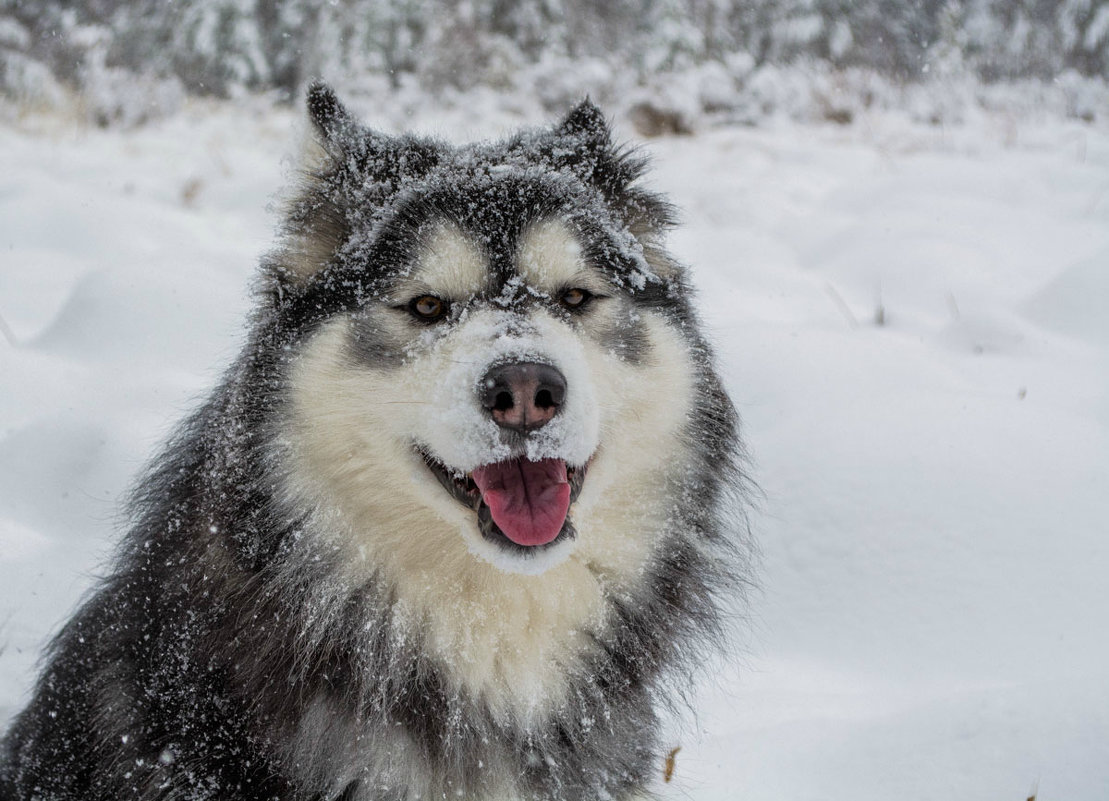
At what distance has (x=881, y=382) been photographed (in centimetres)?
439

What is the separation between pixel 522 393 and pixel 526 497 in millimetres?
280

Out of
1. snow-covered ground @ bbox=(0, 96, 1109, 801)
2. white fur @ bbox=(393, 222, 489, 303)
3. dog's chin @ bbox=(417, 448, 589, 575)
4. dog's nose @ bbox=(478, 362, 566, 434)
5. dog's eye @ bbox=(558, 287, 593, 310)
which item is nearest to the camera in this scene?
dog's nose @ bbox=(478, 362, 566, 434)

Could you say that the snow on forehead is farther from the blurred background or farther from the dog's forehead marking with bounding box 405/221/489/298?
the blurred background

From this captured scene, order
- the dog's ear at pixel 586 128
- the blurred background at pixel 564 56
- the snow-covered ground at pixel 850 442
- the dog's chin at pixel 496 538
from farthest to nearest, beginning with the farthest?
the blurred background at pixel 564 56 → the snow-covered ground at pixel 850 442 → the dog's ear at pixel 586 128 → the dog's chin at pixel 496 538

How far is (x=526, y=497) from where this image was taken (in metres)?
2.00

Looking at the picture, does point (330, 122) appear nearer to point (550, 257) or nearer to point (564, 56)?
point (550, 257)

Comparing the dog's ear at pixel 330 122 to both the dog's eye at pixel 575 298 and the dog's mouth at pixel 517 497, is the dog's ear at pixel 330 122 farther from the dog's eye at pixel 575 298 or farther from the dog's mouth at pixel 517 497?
the dog's mouth at pixel 517 497

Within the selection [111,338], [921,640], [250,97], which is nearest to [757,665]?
[921,640]

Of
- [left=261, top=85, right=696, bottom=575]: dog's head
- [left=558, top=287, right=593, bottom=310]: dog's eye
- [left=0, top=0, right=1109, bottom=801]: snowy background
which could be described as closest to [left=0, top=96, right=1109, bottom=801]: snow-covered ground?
[left=0, top=0, right=1109, bottom=801]: snowy background

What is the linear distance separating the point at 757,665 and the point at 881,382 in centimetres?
175

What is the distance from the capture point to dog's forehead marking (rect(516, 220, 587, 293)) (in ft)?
7.18

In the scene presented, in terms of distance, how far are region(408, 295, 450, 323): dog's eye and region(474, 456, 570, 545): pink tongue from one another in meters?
0.41

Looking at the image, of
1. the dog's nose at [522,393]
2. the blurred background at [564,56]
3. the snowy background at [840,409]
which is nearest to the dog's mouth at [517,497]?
the dog's nose at [522,393]

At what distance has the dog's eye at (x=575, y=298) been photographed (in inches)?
88.4
